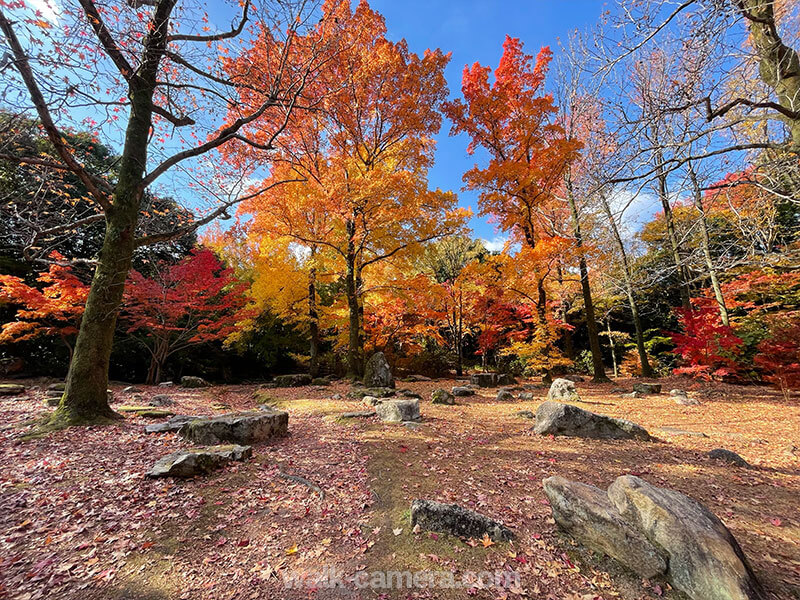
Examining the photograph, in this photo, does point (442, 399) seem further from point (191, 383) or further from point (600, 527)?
point (191, 383)

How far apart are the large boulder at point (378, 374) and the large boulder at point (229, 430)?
18.1ft

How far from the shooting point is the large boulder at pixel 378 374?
1048 cm

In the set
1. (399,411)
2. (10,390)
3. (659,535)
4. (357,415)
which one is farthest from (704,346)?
(10,390)

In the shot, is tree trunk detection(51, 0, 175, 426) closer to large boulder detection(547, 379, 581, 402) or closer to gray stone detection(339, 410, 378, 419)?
gray stone detection(339, 410, 378, 419)

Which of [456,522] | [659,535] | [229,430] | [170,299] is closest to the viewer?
[659,535]

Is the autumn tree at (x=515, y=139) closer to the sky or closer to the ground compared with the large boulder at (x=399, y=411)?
closer to the sky

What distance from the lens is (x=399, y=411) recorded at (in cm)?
634

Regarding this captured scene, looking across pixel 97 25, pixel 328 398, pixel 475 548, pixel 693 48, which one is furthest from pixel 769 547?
pixel 97 25

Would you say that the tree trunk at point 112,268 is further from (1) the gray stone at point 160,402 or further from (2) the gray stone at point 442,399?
(2) the gray stone at point 442,399

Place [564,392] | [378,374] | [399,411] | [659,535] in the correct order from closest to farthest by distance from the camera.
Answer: [659,535]
[399,411]
[564,392]
[378,374]

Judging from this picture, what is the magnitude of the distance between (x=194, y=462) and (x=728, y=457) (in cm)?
694

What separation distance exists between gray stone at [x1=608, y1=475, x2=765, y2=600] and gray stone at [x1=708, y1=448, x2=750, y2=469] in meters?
2.69

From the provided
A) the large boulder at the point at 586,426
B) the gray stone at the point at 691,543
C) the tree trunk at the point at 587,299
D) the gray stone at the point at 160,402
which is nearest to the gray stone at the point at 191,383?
the gray stone at the point at 160,402

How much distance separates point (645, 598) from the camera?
214 cm
